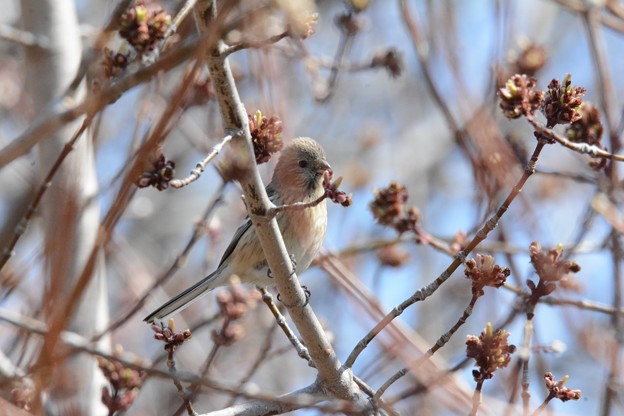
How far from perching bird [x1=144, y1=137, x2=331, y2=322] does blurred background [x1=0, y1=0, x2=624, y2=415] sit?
18 centimetres

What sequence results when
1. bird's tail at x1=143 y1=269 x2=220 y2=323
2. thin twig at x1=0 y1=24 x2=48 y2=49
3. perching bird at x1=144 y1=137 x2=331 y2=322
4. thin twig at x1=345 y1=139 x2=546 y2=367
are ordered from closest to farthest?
thin twig at x1=345 y1=139 x2=546 y2=367 → thin twig at x1=0 y1=24 x2=48 y2=49 → bird's tail at x1=143 y1=269 x2=220 y2=323 → perching bird at x1=144 y1=137 x2=331 y2=322

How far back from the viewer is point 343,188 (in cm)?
873

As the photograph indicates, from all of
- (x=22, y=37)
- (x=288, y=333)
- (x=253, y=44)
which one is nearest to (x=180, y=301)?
(x=288, y=333)

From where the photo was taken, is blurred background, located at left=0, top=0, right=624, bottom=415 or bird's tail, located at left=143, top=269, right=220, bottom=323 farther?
bird's tail, located at left=143, top=269, right=220, bottom=323

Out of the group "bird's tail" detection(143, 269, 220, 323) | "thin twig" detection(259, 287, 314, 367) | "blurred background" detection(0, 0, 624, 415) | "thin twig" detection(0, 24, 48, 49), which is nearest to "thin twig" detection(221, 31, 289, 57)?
"blurred background" detection(0, 0, 624, 415)

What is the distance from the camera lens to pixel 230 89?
265 cm

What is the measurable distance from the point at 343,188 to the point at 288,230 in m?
4.29

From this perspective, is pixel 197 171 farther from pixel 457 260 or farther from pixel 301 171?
pixel 301 171

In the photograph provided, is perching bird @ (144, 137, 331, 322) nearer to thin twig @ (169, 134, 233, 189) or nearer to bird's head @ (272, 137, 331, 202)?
bird's head @ (272, 137, 331, 202)

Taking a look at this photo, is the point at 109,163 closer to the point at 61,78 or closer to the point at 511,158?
the point at 61,78

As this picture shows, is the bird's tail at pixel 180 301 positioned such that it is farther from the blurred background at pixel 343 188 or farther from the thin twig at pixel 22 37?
the thin twig at pixel 22 37

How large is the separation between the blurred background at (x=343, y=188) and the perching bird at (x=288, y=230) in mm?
185

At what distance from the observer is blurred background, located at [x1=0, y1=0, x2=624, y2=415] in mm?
3145

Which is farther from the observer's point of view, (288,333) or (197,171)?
(288,333)
